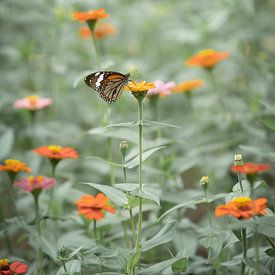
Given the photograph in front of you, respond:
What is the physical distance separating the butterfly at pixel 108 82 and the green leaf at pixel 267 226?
430 mm

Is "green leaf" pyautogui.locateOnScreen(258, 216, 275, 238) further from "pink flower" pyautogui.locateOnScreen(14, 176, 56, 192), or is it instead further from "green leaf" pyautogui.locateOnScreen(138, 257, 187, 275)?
"pink flower" pyautogui.locateOnScreen(14, 176, 56, 192)

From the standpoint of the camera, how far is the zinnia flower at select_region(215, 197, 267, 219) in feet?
3.40

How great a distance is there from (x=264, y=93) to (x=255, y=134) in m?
0.29

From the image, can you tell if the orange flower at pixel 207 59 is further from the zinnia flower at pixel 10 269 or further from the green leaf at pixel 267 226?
the zinnia flower at pixel 10 269

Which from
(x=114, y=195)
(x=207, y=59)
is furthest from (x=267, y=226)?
(x=207, y=59)

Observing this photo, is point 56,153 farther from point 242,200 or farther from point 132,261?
point 242,200

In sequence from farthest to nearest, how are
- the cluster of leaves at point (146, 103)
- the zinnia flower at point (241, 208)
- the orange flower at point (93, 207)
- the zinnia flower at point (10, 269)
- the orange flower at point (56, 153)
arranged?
the cluster of leaves at point (146, 103) → the orange flower at point (56, 153) → the orange flower at point (93, 207) → the zinnia flower at point (10, 269) → the zinnia flower at point (241, 208)

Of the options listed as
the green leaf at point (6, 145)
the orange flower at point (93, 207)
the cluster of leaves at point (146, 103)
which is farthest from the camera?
the cluster of leaves at point (146, 103)

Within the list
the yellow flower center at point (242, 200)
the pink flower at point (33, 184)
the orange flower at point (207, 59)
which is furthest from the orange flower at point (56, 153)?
the orange flower at point (207, 59)

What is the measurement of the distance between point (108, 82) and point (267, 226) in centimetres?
49

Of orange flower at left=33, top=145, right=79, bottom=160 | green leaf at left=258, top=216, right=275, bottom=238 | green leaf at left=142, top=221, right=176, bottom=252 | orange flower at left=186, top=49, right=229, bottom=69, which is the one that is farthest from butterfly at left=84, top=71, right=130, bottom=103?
orange flower at left=186, top=49, right=229, bottom=69

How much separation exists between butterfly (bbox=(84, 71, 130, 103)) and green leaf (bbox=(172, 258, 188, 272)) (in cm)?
41

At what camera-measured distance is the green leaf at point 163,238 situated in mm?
1183

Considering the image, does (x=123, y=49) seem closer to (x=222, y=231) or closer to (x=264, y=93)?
(x=264, y=93)
